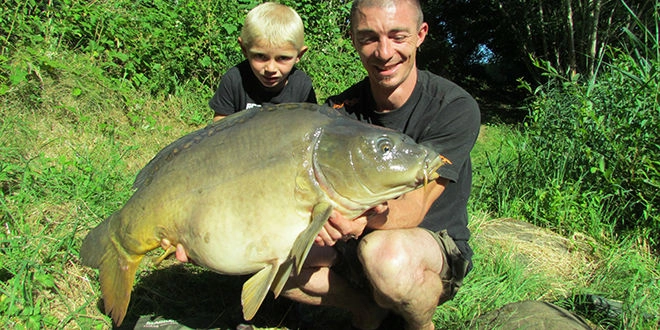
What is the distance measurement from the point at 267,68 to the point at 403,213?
1.35 m

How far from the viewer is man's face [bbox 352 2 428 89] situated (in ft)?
7.29

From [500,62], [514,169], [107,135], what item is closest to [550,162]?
[514,169]

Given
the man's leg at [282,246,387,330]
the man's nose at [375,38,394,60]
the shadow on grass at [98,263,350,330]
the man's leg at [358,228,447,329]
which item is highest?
the man's nose at [375,38,394,60]

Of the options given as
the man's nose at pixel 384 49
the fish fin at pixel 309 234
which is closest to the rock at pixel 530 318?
the fish fin at pixel 309 234

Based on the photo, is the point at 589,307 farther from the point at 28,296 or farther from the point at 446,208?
the point at 28,296

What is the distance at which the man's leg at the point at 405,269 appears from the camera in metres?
2.00

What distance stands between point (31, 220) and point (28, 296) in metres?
0.57

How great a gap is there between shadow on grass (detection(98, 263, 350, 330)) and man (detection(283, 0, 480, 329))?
0.26 metres

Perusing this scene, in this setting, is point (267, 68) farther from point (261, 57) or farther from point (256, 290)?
point (256, 290)

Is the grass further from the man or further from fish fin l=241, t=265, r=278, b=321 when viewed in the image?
fish fin l=241, t=265, r=278, b=321

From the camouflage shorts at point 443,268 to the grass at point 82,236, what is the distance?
12.8 inches

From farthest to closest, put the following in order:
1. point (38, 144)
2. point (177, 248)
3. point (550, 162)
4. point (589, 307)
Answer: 1. point (550, 162)
2. point (38, 144)
3. point (589, 307)
4. point (177, 248)

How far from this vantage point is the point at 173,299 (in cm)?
271

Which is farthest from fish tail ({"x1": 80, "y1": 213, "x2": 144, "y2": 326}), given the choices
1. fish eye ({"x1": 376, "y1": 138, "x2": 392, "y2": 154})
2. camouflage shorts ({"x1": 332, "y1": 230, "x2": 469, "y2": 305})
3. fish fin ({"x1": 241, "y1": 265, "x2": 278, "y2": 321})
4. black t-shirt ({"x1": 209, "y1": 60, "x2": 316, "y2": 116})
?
black t-shirt ({"x1": 209, "y1": 60, "x2": 316, "y2": 116})
